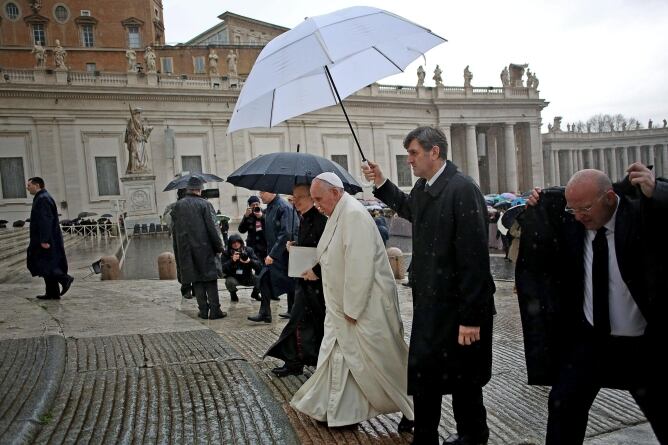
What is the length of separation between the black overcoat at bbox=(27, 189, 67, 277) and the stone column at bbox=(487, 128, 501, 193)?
178ft

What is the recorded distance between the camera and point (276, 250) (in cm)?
684

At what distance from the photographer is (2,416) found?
3.54 meters

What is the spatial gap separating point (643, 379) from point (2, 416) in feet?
12.5

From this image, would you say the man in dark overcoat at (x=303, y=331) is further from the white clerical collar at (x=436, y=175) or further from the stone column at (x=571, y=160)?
the stone column at (x=571, y=160)

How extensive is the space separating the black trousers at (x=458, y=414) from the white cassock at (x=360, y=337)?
331 millimetres

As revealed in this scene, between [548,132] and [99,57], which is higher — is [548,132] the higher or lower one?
the lower one

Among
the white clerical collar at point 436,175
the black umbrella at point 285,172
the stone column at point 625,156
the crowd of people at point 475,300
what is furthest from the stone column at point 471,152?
the white clerical collar at point 436,175

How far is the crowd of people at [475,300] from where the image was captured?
2777 millimetres

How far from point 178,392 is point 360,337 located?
1727 millimetres

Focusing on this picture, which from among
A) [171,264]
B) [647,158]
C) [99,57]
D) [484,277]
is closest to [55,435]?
[484,277]

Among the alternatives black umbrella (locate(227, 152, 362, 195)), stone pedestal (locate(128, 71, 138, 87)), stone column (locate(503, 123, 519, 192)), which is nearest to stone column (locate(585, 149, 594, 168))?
stone column (locate(503, 123, 519, 192))

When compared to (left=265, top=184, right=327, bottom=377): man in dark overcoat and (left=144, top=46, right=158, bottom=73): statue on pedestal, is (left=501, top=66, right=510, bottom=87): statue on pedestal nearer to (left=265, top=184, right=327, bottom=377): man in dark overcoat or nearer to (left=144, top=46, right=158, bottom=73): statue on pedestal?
(left=144, top=46, right=158, bottom=73): statue on pedestal

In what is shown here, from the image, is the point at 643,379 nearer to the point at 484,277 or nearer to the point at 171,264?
the point at 484,277

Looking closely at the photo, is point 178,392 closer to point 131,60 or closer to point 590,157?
point 131,60
